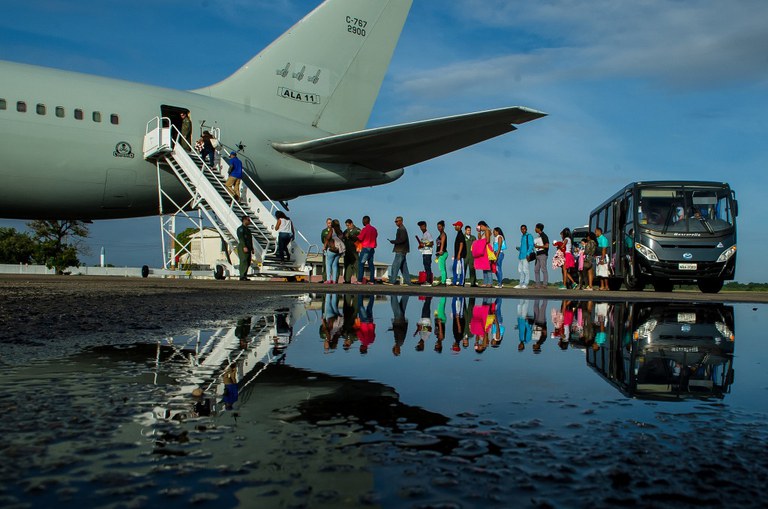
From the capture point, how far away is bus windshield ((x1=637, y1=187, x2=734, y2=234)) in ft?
49.8

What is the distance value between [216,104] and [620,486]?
651 inches

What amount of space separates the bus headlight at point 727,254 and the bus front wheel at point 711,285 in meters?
0.68

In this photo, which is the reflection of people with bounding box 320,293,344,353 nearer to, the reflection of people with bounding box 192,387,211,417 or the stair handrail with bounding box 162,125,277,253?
the reflection of people with bounding box 192,387,211,417

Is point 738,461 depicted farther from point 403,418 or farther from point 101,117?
point 101,117

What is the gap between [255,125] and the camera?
16688mm

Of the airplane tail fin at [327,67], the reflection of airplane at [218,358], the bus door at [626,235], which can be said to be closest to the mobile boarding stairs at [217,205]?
the airplane tail fin at [327,67]

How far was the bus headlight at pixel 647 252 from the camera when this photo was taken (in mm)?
14930

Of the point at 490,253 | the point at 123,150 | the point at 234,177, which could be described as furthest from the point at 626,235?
the point at 123,150

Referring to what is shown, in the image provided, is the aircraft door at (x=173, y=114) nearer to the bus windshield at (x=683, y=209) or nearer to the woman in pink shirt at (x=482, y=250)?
the woman in pink shirt at (x=482, y=250)

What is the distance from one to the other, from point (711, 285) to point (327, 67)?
11614 millimetres

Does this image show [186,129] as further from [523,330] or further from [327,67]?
[523,330]

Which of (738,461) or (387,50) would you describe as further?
(387,50)

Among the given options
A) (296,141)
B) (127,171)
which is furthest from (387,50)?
(127,171)

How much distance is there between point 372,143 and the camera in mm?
15602
